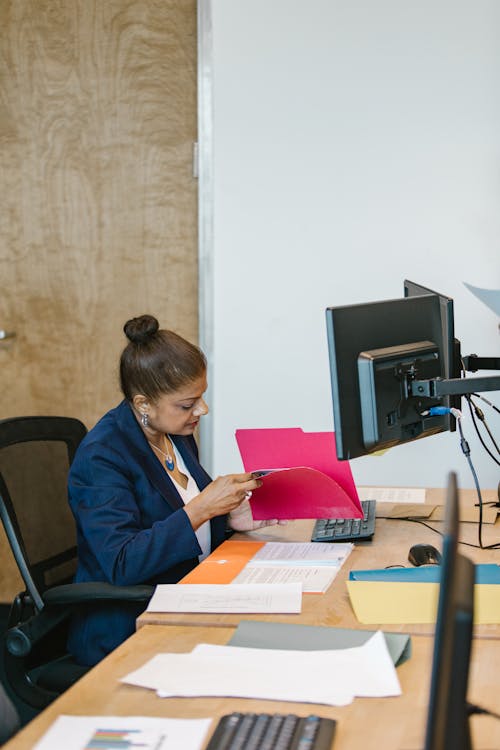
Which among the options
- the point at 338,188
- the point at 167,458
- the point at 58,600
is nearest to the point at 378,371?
the point at 167,458

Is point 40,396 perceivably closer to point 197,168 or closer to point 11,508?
point 197,168

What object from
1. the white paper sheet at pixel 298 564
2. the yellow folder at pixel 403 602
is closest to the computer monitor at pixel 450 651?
the yellow folder at pixel 403 602

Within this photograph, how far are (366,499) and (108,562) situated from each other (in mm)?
838

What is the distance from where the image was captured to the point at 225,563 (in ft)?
6.12

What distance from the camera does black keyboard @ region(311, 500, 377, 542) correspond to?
2023 millimetres

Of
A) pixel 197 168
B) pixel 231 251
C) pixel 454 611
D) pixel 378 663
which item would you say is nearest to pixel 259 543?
pixel 378 663

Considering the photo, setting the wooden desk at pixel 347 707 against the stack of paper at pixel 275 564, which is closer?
the wooden desk at pixel 347 707

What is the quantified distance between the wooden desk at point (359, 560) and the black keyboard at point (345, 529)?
0.02 m

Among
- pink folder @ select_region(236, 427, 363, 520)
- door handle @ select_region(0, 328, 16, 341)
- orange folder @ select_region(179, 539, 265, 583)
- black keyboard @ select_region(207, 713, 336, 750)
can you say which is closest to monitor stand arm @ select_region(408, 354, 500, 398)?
pink folder @ select_region(236, 427, 363, 520)

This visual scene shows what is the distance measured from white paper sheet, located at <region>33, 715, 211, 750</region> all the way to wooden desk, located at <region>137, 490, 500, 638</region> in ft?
1.24

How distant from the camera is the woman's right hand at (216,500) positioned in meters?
1.96

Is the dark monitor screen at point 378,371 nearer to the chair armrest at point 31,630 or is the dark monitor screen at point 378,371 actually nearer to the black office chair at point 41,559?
the black office chair at point 41,559

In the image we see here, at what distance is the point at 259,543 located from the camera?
205 cm

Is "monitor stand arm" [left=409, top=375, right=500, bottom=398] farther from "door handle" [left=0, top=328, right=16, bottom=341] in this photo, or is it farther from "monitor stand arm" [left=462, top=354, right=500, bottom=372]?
"door handle" [left=0, top=328, right=16, bottom=341]
